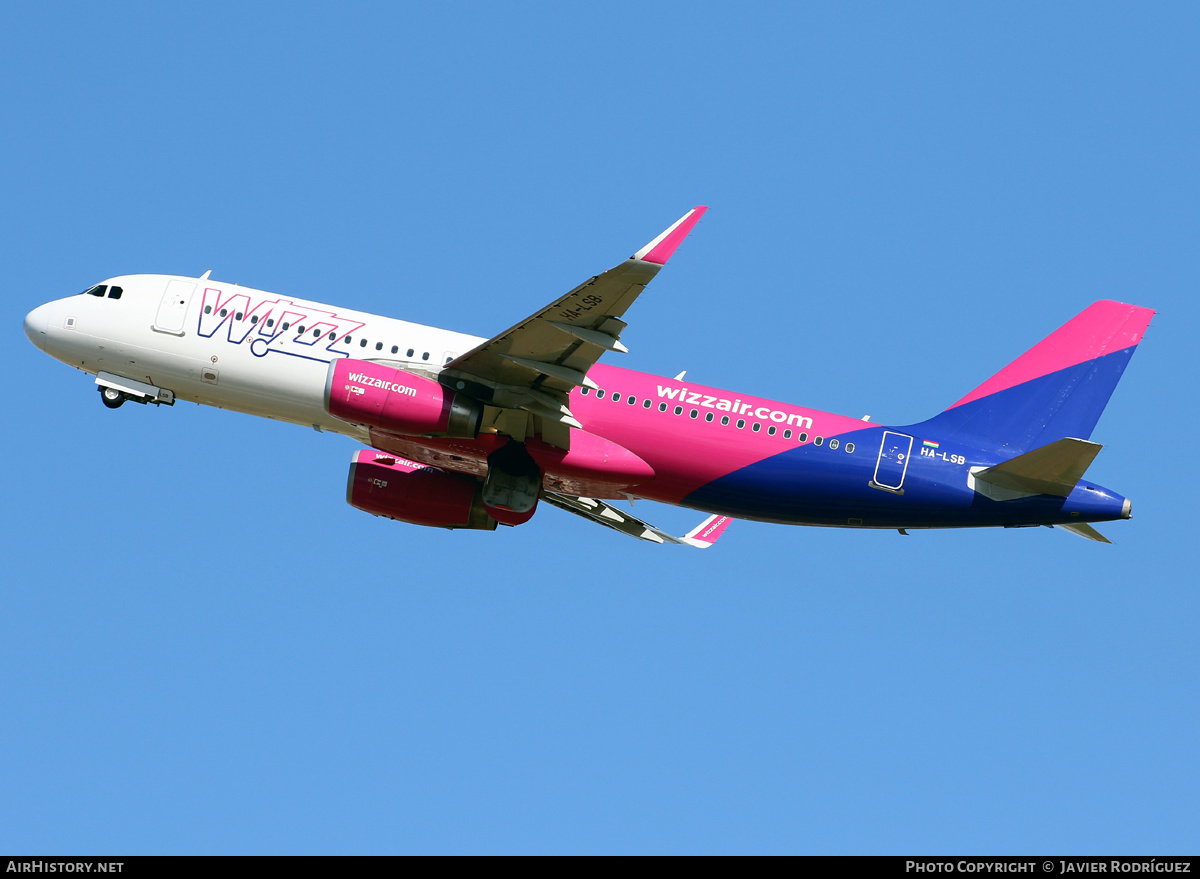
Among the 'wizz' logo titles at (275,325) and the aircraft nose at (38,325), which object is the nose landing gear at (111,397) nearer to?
the aircraft nose at (38,325)

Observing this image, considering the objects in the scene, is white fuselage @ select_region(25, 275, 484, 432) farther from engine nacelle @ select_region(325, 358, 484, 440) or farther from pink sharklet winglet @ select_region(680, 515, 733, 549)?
pink sharklet winglet @ select_region(680, 515, 733, 549)

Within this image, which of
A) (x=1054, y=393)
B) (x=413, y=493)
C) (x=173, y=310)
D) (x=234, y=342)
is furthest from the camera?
(x=413, y=493)

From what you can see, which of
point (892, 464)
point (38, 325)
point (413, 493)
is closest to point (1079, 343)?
point (892, 464)

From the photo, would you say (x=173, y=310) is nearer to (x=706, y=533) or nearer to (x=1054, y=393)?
(x=706, y=533)

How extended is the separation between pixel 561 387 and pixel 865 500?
27.6 ft

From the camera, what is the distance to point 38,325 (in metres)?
33.8

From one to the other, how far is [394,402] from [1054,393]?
1758 cm

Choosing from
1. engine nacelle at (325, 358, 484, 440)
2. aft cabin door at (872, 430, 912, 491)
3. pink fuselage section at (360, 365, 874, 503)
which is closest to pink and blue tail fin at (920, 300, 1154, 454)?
aft cabin door at (872, 430, 912, 491)

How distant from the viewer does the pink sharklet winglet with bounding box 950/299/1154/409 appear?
33.1 m

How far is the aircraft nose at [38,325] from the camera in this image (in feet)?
111

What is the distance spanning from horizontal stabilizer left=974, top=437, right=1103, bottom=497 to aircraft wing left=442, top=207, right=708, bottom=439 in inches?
422

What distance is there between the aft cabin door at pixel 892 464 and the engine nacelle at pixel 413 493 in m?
11.3
